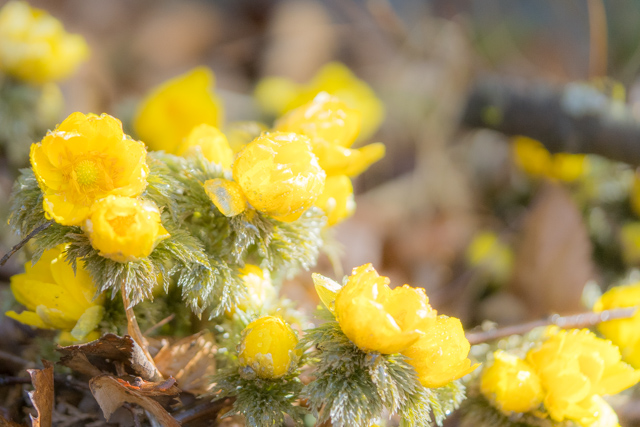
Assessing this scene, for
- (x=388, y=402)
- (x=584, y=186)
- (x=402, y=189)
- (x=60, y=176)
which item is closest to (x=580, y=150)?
(x=584, y=186)

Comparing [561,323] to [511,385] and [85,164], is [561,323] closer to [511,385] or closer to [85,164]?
[511,385]

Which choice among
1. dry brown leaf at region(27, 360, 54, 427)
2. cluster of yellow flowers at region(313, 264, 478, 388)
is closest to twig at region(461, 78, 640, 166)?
cluster of yellow flowers at region(313, 264, 478, 388)

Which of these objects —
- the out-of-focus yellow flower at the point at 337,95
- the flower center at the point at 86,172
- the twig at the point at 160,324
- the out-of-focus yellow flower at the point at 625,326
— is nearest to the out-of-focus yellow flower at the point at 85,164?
the flower center at the point at 86,172

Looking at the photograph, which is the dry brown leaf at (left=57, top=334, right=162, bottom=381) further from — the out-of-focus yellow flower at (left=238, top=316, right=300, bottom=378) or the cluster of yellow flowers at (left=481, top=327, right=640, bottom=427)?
the cluster of yellow flowers at (left=481, top=327, right=640, bottom=427)

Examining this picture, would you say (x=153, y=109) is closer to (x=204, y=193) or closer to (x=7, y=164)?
(x=7, y=164)

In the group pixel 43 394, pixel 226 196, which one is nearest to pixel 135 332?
pixel 43 394

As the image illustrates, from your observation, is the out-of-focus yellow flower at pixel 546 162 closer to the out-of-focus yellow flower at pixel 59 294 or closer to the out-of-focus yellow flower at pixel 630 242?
the out-of-focus yellow flower at pixel 630 242
